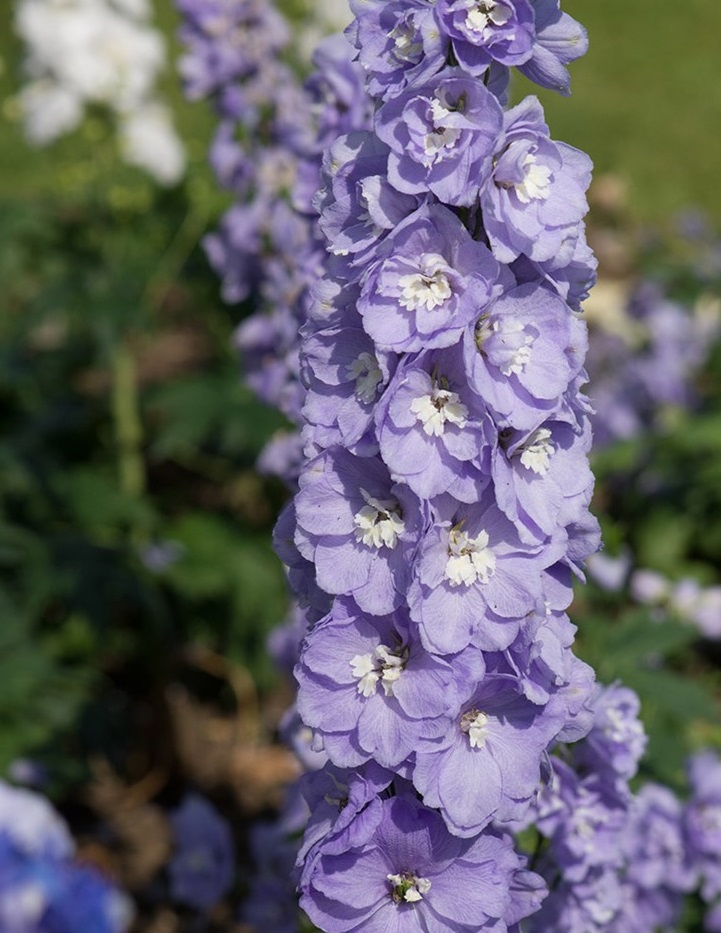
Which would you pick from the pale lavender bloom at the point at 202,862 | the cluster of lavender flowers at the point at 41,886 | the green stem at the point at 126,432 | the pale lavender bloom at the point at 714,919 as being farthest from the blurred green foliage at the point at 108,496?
the pale lavender bloom at the point at 714,919

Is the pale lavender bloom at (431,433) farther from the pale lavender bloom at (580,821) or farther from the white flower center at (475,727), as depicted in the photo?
the pale lavender bloom at (580,821)

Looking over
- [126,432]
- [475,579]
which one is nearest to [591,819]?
[475,579]

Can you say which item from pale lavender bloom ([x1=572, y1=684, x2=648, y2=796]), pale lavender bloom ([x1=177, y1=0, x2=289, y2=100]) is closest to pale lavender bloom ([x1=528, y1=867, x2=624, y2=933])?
pale lavender bloom ([x1=572, y1=684, x2=648, y2=796])

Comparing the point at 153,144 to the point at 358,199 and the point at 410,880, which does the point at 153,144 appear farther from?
the point at 410,880

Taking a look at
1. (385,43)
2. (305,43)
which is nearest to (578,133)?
(305,43)

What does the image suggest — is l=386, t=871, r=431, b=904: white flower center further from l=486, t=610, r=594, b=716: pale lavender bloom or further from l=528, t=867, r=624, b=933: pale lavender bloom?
l=528, t=867, r=624, b=933: pale lavender bloom
